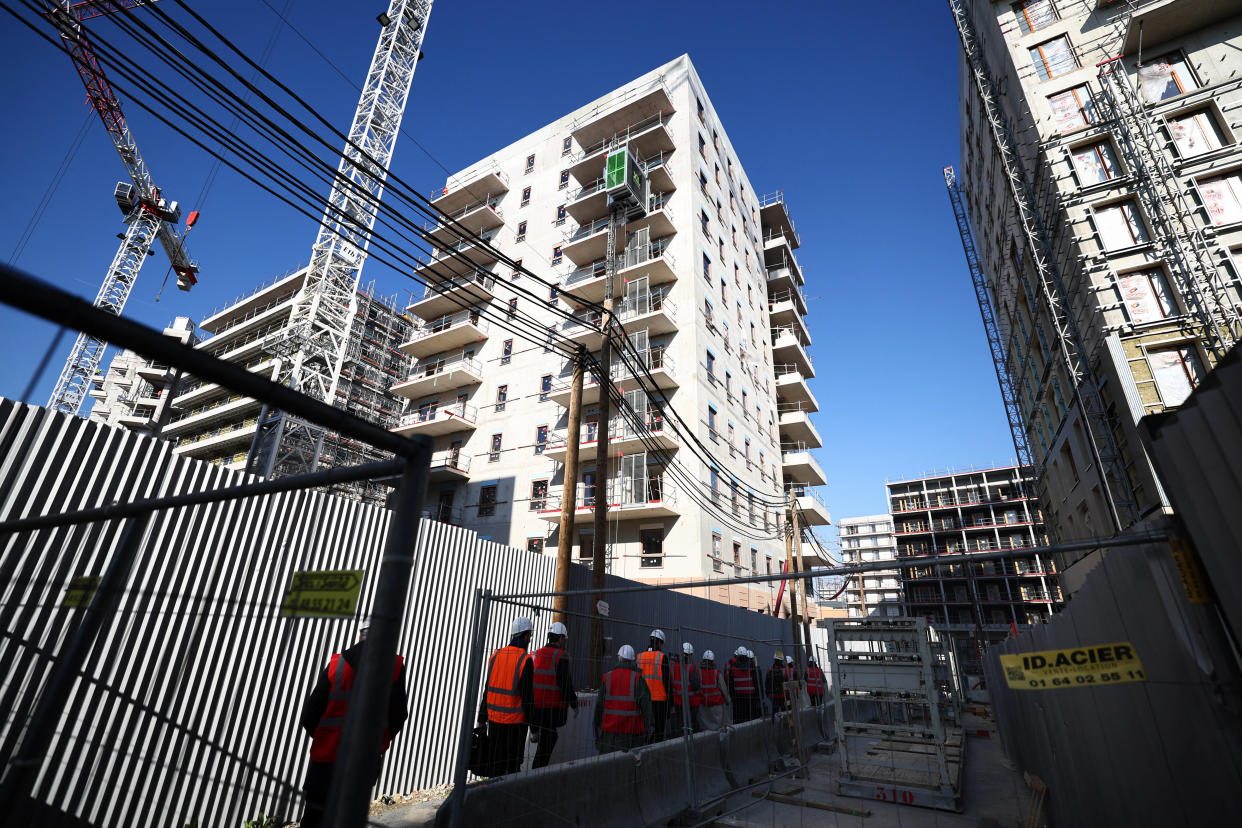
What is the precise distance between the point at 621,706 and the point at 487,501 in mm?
23105

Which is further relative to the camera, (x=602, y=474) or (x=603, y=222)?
(x=603, y=222)

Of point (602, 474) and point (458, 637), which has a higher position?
point (602, 474)

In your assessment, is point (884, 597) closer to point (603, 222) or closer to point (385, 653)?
point (603, 222)

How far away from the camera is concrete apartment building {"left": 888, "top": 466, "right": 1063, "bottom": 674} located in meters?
63.1

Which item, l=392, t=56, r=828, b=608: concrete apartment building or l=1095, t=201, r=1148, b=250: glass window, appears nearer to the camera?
l=1095, t=201, r=1148, b=250: glass window

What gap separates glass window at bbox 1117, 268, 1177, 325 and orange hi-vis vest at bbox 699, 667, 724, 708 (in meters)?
16.2

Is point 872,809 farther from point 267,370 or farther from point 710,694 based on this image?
point 267,370

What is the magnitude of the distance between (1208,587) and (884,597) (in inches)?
4429

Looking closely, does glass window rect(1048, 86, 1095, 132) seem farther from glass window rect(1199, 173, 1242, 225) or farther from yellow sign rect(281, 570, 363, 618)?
yellow sign rect(281, 570, 363, 618)

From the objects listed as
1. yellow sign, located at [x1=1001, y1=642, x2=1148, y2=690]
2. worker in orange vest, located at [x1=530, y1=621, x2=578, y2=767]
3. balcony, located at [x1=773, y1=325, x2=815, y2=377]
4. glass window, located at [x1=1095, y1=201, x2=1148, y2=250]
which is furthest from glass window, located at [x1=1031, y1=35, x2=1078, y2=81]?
worker in orange vest, located at [x1=530, y1=621, x2=578, y2=767]

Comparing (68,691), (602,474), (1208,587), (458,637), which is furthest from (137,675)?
(602,474)

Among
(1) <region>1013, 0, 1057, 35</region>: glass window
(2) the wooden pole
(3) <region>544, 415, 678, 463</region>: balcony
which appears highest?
(1) <region>1013, 0, 1057, 35</region>: glass window

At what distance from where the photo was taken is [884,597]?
331 feet

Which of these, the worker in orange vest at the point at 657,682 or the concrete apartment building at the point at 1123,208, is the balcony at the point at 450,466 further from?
the concrete apartment building at the point at 1123,208
